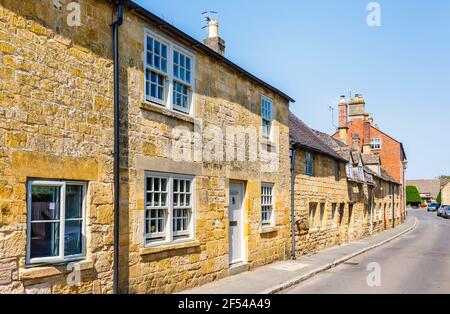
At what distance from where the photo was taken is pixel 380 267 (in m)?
15.0

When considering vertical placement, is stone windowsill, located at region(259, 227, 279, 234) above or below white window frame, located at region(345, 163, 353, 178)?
below

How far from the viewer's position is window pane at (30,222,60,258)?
6785mm

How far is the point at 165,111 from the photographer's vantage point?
959cm

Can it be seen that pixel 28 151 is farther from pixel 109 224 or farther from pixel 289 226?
pixel 289 226

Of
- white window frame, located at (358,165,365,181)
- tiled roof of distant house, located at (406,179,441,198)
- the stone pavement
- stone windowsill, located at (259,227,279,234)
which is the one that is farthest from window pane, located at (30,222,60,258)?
tiled roof of distant house, located at (406,179,441,198)

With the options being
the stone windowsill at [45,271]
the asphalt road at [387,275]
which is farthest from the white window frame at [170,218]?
the asphalt road at [387,275]

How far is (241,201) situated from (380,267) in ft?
18.3

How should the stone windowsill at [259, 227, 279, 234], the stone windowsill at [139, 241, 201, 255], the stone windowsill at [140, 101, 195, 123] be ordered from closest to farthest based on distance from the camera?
the stone windowsill at [139, 241, 201, 255]
the stone windowsill at [140, 101, 195, 123]
the stone windowsill at [259, 227, 279, 234]

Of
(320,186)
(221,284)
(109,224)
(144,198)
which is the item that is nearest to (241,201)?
(221,284)

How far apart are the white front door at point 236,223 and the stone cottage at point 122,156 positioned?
0.03 meters

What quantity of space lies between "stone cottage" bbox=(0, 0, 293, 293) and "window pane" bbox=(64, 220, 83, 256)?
18 mm

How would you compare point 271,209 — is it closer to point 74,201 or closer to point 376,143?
point 74,201

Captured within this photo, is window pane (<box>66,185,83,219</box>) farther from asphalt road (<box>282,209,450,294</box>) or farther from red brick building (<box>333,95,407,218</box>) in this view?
red brick building (<box>333,95,407,218</box>)

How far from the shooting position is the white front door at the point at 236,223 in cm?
1255
